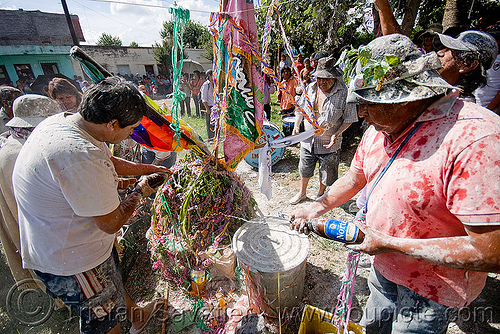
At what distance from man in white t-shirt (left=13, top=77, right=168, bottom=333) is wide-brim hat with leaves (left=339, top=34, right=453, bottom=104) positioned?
153 centimetres

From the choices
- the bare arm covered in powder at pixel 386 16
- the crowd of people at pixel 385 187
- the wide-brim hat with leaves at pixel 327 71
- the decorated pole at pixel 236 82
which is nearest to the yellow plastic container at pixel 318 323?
the crowd of people at pixel 385 187

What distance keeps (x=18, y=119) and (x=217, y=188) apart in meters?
2.17

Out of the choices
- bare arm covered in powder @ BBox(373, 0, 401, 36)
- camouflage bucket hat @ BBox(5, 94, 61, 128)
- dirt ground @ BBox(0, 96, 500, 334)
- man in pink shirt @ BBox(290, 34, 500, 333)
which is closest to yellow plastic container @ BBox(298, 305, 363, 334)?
dirt ground @ BBox(0, 96, 500, 334)

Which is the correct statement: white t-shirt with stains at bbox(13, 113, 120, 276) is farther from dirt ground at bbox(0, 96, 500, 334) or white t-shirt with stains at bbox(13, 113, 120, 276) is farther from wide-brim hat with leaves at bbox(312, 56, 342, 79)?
wide-brim hat with leaves at bbox(312, 56, 342, 79)

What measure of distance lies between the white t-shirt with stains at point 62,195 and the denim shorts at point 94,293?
0.09m

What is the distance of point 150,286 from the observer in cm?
294

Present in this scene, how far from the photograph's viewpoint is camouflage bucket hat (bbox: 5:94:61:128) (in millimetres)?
2395

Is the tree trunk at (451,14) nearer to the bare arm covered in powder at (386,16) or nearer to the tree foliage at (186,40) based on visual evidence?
the bare arm covered in powder at (386,16)

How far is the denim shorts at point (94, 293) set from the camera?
69.9 inches

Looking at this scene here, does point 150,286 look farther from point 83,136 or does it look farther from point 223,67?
point 223,67

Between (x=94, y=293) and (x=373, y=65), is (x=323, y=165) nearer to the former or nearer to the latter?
(x=373, y=65)

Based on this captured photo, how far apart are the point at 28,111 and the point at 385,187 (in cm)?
335

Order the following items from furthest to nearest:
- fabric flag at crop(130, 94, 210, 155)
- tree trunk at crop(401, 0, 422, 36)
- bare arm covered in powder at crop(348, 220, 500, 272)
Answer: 1. tree trunk at crop(401, 0, 422, 36)
2. fabric flag at crop(130, 94, 210, 155)
3. bare arm covered in powder at crop(348, 220, 500, 272)

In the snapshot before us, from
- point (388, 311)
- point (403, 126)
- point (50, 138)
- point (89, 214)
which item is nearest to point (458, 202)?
point (403, 126)
